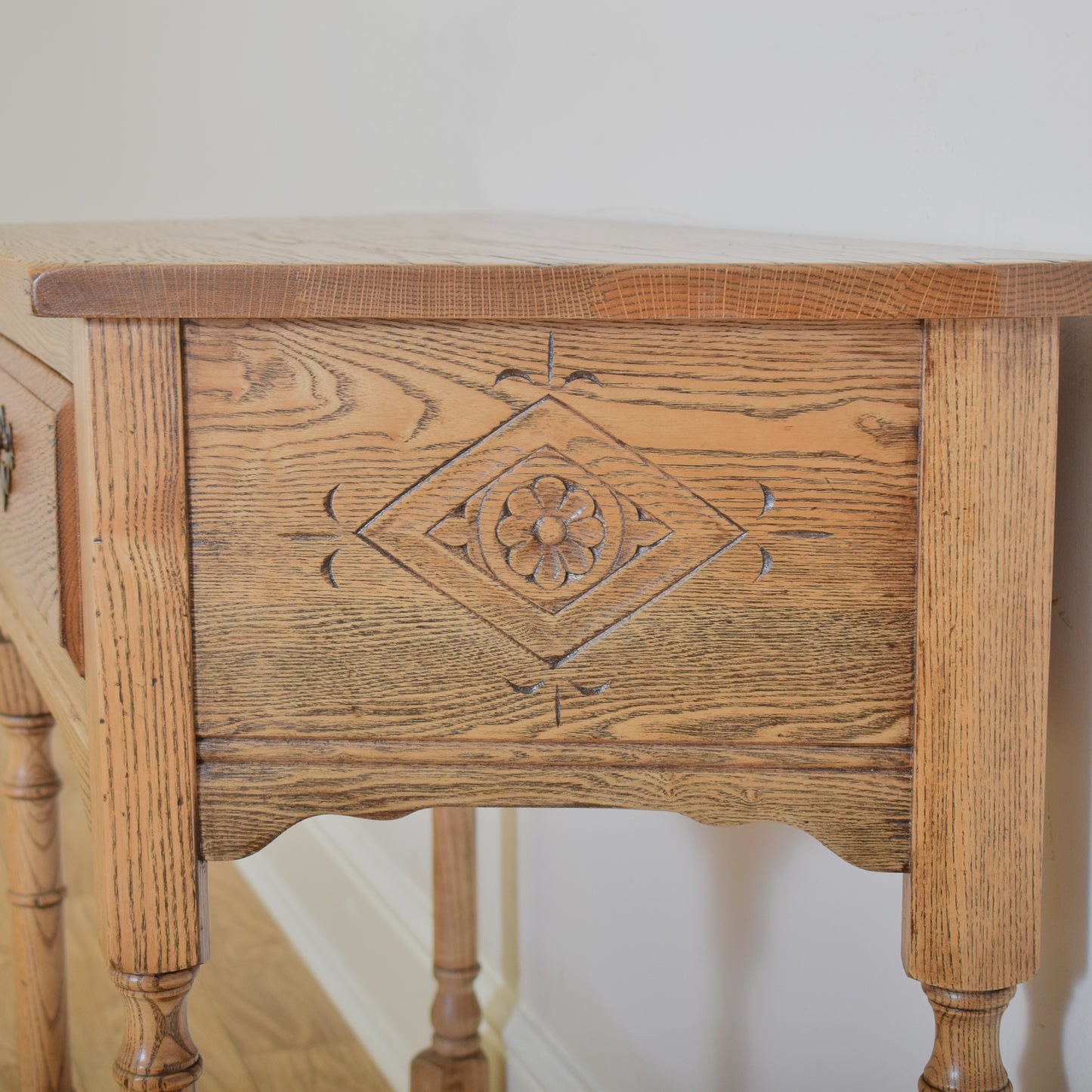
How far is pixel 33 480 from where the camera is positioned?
808 mm

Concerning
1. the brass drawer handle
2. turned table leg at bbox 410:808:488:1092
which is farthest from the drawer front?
turned table leg at bbox 410:808:488:1092

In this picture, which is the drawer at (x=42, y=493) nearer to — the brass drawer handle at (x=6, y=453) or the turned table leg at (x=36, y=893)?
the brass drawer handle at (x=6, y=453)

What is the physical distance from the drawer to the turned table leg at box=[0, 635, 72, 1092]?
1.50 feet

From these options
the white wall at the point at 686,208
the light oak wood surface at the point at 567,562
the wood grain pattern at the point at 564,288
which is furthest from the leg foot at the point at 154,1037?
the white wall at the point at 686,208

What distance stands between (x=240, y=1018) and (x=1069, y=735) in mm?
1297

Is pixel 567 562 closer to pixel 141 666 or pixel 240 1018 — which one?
pixel 141 666

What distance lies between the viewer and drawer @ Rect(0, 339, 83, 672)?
29.2 inches

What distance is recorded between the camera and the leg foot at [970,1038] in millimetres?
629

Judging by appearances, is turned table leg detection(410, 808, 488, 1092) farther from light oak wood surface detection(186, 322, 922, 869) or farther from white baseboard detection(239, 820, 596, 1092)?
light oak wood surface detection(186, 322, 922, 869)

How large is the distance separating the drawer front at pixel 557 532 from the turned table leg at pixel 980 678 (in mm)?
12

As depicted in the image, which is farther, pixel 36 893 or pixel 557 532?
pixel 36 893

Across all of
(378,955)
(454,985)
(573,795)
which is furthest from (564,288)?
(378,955)

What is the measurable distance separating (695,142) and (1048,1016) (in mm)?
700

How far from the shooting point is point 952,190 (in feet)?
2.63
